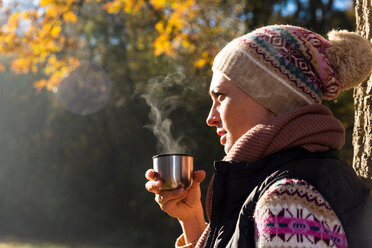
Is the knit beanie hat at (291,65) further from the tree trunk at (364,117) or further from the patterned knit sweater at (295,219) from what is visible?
the tree trunk at (364,117)

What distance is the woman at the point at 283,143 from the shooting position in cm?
153

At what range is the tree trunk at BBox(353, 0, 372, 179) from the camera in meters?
2.72

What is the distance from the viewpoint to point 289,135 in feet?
5.75

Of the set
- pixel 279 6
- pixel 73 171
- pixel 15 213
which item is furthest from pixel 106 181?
pixel 279 6

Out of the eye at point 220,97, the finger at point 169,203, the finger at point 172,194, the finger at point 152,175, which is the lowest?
the finger at point 169,203

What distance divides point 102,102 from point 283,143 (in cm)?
955

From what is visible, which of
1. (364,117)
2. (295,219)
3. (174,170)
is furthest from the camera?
(364,117)

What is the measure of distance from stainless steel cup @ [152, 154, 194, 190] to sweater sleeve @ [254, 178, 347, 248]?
33.0 inches

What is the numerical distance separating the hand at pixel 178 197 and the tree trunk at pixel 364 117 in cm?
96

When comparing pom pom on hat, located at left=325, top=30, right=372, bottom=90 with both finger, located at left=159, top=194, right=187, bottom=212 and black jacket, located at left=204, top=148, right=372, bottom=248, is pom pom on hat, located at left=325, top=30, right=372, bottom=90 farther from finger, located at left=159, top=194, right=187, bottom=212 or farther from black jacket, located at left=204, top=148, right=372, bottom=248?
finger, located at left=159, top=194, right=187, bottom=212

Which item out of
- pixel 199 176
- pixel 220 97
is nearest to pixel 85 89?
pixel 199 176

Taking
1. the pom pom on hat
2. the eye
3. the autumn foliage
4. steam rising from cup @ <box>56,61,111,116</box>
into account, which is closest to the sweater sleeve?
the eye

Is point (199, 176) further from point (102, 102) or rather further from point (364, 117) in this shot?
point (102, 102)

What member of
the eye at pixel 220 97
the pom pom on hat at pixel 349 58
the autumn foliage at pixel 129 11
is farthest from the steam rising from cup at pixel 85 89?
the pom pom on hat at pixel 349 58
